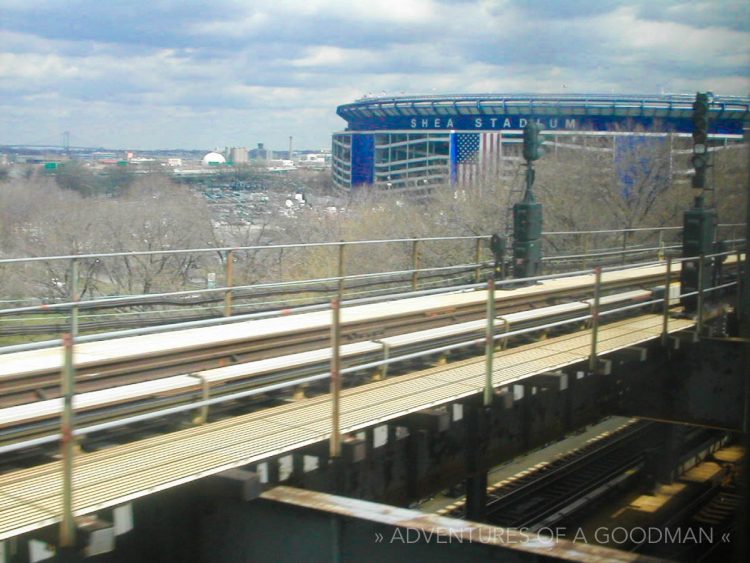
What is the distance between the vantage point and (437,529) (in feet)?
14.6

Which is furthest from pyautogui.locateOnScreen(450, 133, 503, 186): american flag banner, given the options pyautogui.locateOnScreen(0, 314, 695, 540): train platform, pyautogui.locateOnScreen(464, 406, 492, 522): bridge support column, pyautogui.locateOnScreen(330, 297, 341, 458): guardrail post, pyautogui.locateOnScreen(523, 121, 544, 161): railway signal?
pyautogui.locateOnScreen(330, 297, 341, 458): guardrail post

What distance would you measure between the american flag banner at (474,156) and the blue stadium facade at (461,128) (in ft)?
0.13

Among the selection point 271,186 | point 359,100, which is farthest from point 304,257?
point 359,100

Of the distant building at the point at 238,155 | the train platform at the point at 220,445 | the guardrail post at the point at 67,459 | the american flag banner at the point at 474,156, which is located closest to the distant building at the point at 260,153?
the distant building at the point at 238,155

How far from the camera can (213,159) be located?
20.9 m

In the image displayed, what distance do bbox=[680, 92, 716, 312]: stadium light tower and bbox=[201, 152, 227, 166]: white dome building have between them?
36.5ft

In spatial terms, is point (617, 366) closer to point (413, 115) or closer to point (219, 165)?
point (219, 165)

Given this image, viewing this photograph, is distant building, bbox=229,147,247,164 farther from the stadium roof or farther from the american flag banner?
the stadium roof

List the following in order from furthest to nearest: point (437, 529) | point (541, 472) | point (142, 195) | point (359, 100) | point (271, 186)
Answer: point (359, 100) → point (271, 186) → point (142, 195) → point (541, 472) → point (437, 529)

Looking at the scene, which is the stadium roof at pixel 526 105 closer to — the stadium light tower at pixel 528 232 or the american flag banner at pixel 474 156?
→ the american flag banner at pixel 474 156

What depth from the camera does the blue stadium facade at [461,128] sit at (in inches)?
1041

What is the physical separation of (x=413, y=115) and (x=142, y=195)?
22.1 metres

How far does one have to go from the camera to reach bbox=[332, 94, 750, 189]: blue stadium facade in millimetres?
26438

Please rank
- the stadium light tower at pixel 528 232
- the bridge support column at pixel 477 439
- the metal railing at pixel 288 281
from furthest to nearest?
the stadium light tower at pixel 528 232 < the metal railing at pixel 288 281 < the bridge support column at pixel 477 439
